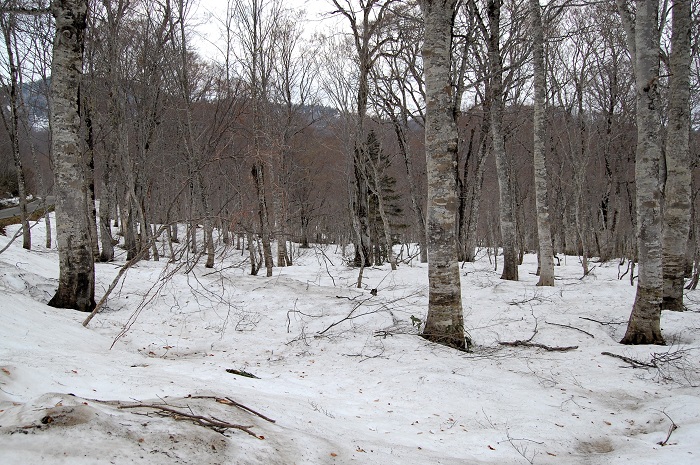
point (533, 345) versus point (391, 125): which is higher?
point (391, 125)

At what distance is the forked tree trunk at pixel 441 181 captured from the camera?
5625 mm

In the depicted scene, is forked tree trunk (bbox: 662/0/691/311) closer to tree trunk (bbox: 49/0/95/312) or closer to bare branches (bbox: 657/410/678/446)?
bare branches (bbox: 657/410/678/446)

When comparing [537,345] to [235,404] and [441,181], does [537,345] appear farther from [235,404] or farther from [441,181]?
[235,404]

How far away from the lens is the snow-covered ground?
7.35 ft

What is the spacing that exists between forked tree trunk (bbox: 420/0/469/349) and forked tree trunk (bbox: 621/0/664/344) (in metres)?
2.37

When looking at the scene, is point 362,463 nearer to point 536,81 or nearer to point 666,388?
point 666,388

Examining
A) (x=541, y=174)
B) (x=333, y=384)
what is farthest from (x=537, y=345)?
(x=541, y=174)

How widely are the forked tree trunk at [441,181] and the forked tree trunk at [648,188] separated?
2367mm

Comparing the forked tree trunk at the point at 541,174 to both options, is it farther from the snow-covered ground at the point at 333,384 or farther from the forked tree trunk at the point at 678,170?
the forked tree trunk at the point at 678,170

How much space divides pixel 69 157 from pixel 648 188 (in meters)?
7.96

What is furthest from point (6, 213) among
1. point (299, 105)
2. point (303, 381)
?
point (303, 381)

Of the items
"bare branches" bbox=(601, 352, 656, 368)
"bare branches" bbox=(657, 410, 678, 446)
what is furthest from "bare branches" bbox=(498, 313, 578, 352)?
"bare branches" bbox=(657, 410, 678, 446)

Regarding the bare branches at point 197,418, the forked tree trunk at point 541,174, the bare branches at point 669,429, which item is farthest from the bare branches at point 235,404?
the forked tree trunk at point 541,174

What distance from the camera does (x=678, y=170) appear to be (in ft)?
23.2
